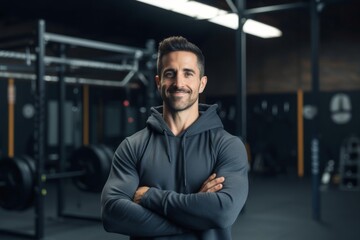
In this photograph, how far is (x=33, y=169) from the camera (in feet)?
16.5

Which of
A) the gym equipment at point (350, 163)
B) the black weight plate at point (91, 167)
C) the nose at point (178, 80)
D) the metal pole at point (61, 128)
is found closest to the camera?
the nose at point (178, 80)

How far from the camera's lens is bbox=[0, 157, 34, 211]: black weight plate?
16.0ft

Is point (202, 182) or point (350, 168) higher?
point (202, 182)

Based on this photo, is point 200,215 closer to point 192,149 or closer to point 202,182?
point 202,182

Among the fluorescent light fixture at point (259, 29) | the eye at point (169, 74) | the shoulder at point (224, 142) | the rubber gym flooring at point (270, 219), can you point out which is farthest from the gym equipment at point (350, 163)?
the eye at point (169, 74)

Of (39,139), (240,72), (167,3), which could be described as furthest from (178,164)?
(240,72)

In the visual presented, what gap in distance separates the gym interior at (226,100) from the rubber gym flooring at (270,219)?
21mm

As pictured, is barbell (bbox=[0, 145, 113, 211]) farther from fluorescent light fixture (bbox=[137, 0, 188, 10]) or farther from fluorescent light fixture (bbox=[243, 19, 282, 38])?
fluorescent light fixture (bbox=[243, 19, 282, 38])

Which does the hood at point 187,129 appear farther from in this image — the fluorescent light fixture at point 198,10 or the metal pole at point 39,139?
the fluorescent light fixture at point 198,10

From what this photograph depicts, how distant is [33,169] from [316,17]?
3735mm

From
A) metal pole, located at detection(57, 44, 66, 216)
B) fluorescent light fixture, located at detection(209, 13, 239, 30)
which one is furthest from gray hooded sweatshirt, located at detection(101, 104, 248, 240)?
fluorescent light fixture, located at detection(209, 13, 239, 30)

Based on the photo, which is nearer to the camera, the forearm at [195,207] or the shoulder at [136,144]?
the forearm at [195,207]

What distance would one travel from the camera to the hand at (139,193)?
1.59 m

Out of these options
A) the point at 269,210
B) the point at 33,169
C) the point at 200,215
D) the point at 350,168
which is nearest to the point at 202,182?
the point at 200,215
